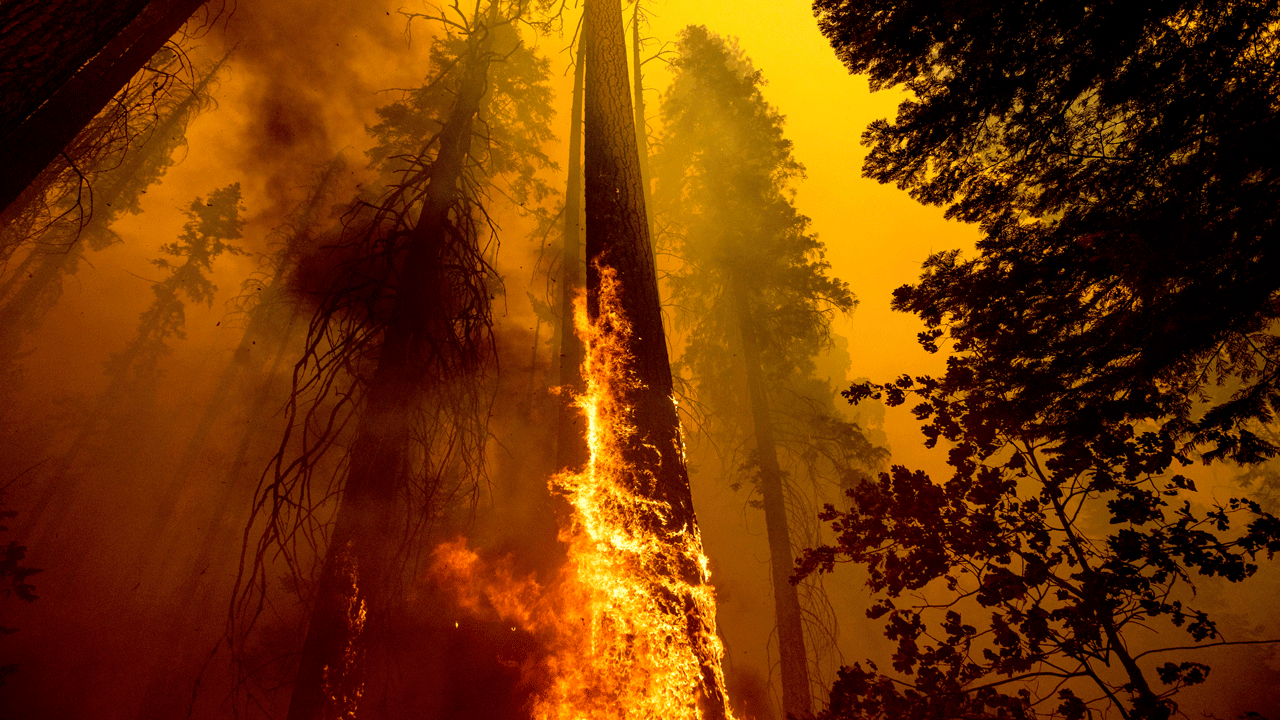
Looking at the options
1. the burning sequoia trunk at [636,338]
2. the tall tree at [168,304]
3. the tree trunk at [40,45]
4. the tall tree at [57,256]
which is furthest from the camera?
the tall tree at [168,304]

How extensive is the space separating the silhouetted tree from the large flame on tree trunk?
953mm

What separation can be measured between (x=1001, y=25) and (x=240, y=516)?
25497 mm

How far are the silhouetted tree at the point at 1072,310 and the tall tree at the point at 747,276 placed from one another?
233 inches

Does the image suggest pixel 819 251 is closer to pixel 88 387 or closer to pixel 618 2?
pixel 618 2

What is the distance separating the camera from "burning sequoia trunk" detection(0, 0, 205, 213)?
2.31 metres

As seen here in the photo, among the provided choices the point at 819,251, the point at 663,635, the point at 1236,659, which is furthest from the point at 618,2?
the point at 1236,659

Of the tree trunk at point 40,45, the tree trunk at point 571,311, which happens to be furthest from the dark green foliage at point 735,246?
the tree trunk at point 40,45

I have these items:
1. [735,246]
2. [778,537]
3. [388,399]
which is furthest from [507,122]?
[778,537]

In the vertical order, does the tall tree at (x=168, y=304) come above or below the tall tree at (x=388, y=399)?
above

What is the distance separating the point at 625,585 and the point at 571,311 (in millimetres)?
5075

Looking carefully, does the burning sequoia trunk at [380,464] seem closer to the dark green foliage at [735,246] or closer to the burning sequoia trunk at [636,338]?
the burning sequoia trunk at [636,338]

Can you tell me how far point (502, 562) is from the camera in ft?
37.6

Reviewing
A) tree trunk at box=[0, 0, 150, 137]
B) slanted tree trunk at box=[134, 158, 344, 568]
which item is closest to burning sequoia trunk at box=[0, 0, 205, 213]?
tree trunk at box=[0, 0, 150, 137]

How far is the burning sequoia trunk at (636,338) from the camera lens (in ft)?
8.67
